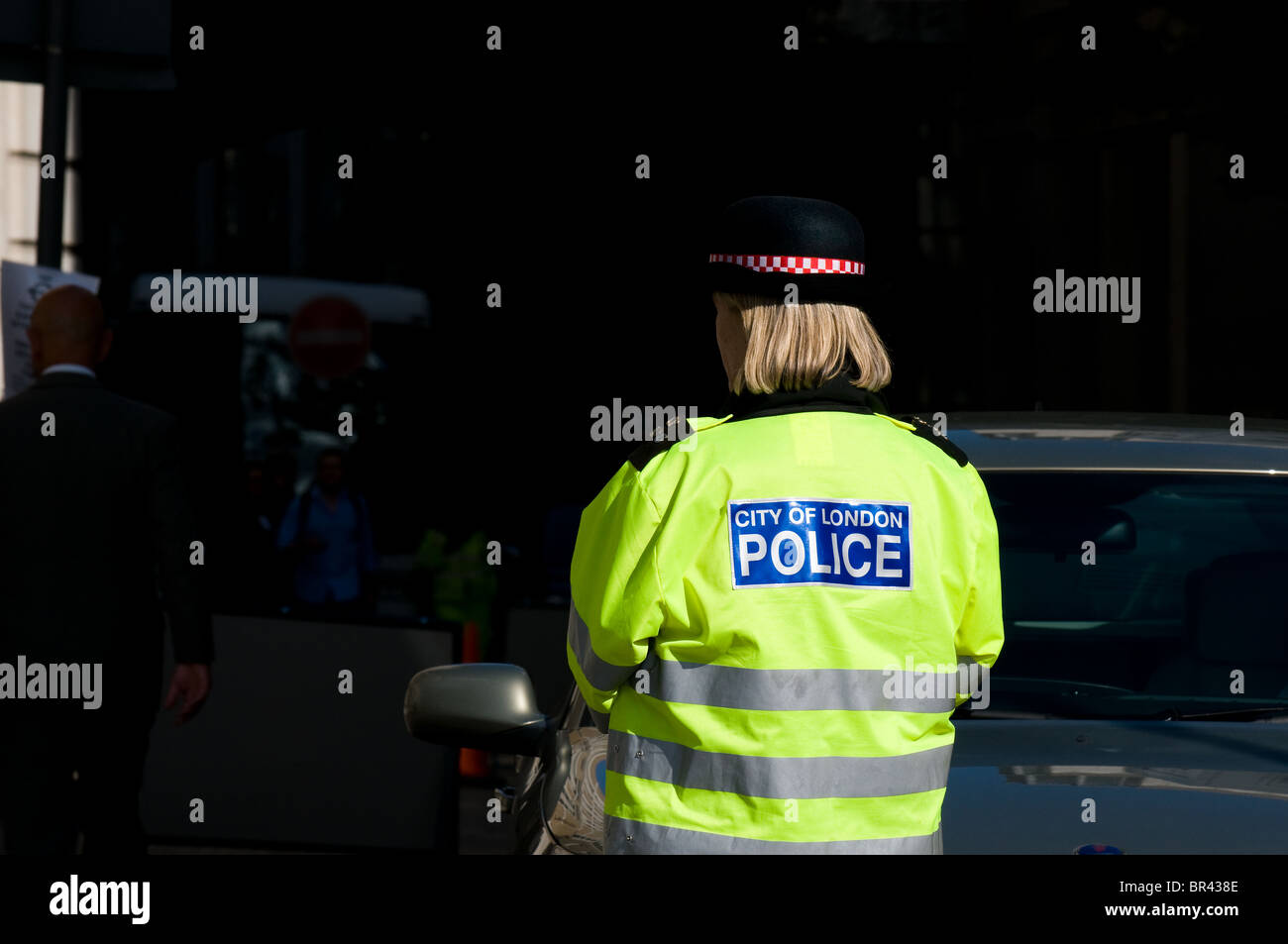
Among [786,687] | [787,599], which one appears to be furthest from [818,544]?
[786,687]

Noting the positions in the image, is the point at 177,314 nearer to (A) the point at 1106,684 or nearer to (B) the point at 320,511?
(B) the point at 320,511

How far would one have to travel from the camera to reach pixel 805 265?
9.08ft

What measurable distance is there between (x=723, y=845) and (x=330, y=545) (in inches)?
479

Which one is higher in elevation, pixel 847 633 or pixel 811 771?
pixel 847 633

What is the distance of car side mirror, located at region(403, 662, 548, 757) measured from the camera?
12.2ft

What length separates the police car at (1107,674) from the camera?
122 inches

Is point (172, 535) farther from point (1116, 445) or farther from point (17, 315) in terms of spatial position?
point (1116, 445)

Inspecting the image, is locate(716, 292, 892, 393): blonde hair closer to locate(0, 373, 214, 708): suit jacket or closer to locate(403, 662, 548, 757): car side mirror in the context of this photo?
locate(403, 662, 548, 757): car side mirror

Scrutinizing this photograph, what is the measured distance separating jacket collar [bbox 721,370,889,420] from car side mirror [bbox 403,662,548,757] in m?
1.08

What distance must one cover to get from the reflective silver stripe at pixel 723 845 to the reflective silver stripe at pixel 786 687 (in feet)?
0.57

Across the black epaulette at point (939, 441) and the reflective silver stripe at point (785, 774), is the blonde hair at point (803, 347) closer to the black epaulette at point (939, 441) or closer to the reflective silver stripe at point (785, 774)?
the black epaulette at point (939, 441)
